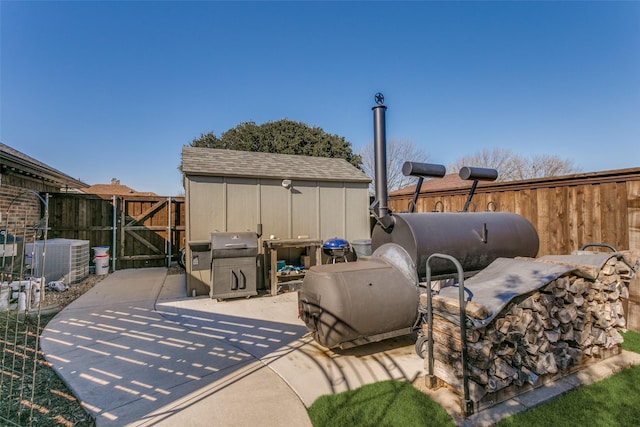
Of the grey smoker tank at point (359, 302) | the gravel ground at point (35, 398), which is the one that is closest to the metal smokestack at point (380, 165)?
the grey smoker tank at point (359, 302)

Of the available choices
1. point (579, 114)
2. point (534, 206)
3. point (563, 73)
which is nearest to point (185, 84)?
point (534, 206)

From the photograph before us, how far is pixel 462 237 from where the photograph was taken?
4.12 meters

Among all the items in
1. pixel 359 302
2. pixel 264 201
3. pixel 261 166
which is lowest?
pixel 359 302

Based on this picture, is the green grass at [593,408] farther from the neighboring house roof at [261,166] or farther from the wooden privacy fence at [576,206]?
the neighboring house roof at [261,166]

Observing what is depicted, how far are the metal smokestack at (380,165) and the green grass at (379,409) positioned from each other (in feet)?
7.01

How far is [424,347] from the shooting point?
3.23m

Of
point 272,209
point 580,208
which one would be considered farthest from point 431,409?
point 272,209

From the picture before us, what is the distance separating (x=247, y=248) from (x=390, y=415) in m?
4.18

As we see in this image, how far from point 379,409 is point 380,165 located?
3014 millimetres

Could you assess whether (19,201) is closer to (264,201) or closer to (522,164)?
(264,201)

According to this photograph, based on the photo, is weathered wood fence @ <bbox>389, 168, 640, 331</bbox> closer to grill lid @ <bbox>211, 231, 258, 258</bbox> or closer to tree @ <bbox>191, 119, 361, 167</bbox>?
grill lid @ <bbox>211, 231, 258, 258</bbox>

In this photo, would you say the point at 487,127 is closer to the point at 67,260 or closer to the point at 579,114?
→ the point at 579,114

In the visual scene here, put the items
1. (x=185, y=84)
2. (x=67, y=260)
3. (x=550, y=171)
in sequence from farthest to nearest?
1. (x=550, y=171)
2. (x=185, y=84)
3. (x=67, y=260)

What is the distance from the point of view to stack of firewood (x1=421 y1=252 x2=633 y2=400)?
258 cm
